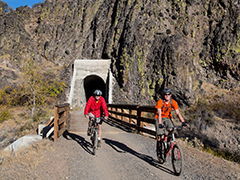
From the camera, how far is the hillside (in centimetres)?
2342

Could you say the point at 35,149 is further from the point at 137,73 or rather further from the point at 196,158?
the point at 137,73

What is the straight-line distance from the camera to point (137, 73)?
26.0 meters

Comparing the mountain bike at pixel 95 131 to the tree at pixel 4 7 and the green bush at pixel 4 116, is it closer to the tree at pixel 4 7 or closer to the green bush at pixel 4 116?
the green bush at pixel 4 116

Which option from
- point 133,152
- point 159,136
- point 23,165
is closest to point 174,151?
point 159,136

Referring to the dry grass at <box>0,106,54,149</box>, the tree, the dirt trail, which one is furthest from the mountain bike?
the tree

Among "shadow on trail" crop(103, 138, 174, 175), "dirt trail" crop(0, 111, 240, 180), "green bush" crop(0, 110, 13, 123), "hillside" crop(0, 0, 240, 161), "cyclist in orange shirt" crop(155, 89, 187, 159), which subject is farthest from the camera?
"hillside" crop(0, 0, 240, 161)

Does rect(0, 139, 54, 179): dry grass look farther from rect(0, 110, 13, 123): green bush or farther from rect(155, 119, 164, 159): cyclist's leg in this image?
rect(0, 110, 13, 123): green bush

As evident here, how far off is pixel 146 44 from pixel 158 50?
7.89 ft

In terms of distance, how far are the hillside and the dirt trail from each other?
39.4ft

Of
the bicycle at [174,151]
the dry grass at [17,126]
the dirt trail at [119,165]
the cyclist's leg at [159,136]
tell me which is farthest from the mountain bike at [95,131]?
the dry grass at [17,126]

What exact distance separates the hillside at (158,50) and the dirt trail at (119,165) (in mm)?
12021

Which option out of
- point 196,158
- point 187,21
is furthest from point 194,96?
point 196,158

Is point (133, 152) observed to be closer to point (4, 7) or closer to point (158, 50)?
point (158, 50)

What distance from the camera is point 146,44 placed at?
2756 centimetres
